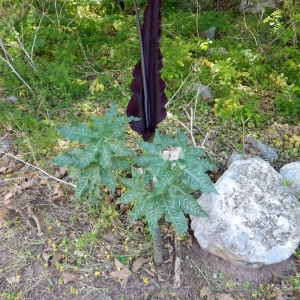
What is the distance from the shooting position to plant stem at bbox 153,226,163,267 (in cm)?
219

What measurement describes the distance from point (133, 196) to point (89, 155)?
1.18 ft

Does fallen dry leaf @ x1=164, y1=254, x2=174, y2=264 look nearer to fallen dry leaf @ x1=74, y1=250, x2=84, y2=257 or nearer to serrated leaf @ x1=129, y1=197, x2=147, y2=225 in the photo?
fallen dry leaf @ x1=74, y1=250, x2=84, y2=257

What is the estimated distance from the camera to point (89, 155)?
167 centimetres

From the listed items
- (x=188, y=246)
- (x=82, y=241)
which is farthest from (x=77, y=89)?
(x=188, y=246)

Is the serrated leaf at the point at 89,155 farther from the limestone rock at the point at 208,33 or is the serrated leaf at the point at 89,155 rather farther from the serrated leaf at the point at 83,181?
the limestone rock at the point at 208,33

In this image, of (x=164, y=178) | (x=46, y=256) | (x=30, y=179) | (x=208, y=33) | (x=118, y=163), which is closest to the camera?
(x=164, y=178)

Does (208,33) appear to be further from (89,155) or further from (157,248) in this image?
(89,155)

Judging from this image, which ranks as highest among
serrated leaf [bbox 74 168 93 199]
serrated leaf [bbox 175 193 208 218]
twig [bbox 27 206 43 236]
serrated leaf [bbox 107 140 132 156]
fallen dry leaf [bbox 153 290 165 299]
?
serrated leaf [bbox 107 140 132 156]

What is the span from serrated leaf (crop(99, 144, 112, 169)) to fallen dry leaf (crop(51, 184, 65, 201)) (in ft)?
3.90

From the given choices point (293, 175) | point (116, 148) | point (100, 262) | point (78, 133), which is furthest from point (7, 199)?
point (293, 175)

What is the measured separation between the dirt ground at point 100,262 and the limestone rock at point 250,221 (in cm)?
15

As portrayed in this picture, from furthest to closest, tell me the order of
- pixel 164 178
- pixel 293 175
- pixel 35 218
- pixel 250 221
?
pixel 293 175, pixel 35 218, pixel 250 221, pixel 164 178

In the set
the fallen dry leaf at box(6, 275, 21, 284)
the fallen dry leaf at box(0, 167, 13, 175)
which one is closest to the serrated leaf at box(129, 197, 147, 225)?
the fallen dry leaf at box(6, 275, 21, 284)

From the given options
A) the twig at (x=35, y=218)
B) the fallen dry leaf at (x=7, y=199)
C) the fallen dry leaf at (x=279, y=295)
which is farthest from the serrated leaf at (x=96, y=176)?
the fallen dry leaf at (x=279, y=295)
